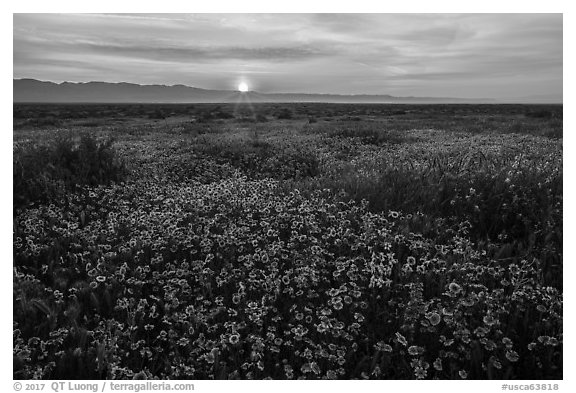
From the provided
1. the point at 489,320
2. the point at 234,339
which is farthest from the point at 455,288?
the point at 234,339

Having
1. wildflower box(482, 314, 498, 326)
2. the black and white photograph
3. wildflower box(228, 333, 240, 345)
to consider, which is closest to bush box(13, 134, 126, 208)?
the black and white photograph

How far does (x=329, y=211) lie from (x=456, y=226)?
5.02 feet

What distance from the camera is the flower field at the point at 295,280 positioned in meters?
3.19

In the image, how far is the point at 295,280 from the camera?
3.82 metres

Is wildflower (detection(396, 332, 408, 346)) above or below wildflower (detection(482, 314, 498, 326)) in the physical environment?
below

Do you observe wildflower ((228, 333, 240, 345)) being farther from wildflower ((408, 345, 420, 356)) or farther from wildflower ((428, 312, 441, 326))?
wildflower ((428, 312, 441, 326))

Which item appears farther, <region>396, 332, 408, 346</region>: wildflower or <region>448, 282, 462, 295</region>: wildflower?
<region>448, 282, 462, 295</region>: wildflower

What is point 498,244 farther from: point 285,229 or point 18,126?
point 18,126

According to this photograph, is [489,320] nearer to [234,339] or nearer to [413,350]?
[413,350]

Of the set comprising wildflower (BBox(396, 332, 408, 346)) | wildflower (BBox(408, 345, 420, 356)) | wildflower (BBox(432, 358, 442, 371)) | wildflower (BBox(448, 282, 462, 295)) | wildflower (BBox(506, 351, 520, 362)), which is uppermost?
wildflower (BBox(448, 282, 462, 295))

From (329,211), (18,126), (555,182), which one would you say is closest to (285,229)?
(329,211)

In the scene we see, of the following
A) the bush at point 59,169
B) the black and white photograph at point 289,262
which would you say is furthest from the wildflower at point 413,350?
the bush at point 59,169

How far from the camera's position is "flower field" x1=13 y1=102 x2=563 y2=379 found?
319cm

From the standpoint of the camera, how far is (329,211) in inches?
225
